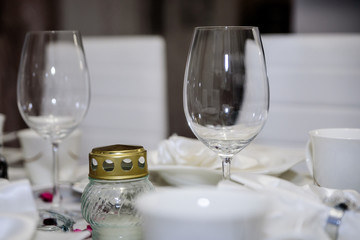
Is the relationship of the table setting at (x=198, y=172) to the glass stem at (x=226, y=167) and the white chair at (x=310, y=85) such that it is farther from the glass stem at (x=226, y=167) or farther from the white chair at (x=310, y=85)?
the white chair at (x=310, y=85)

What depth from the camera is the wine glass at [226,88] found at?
0.67m

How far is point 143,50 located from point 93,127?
374 millimetres

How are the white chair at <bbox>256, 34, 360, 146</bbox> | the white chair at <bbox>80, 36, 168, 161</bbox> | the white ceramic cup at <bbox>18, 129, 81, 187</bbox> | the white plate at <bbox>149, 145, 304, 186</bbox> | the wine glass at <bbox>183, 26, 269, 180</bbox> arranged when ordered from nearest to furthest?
1. the wine glass at <bbox>183, 26, 269, 180</bbox>
2. the white plate at <bbox>149, 145, 304, 186</bbox>
3. the white ceramic cup at <bbox>18, 129, 81, 187</bbox>
4. the white chair at <bbox>256, 34, 360, 146</bbox>
5. the white chair at <bbox>80, 36, 168, 161</bbox>

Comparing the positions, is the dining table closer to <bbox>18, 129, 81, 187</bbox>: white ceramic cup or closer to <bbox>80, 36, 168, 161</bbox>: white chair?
<bbox>18, 129, 81, 187</bbox>: white ceramic cup

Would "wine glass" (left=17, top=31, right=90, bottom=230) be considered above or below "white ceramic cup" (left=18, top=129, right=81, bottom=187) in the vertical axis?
above

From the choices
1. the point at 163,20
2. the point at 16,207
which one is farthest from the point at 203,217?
the point at 163,20

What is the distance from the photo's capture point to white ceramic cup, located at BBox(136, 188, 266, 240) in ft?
1.39

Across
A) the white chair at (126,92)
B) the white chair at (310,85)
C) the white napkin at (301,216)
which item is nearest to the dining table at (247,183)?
the white napkin at (301,216)

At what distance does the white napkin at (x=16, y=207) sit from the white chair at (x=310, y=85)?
1257mm

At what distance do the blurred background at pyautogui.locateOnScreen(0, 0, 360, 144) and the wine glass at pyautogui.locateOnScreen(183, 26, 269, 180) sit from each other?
6.99 ft

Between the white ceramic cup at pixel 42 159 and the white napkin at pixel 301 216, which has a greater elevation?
the white napkin at pixel 301 216

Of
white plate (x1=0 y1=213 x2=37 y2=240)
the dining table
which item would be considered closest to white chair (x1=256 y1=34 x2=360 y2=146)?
the dining table

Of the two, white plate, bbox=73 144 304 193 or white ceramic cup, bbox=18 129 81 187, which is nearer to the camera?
white plate, bbox=73 144 304 193

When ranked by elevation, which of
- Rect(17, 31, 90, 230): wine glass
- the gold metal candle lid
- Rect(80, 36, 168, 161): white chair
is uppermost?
Rect(17, 31, 90, 230): wine glass
